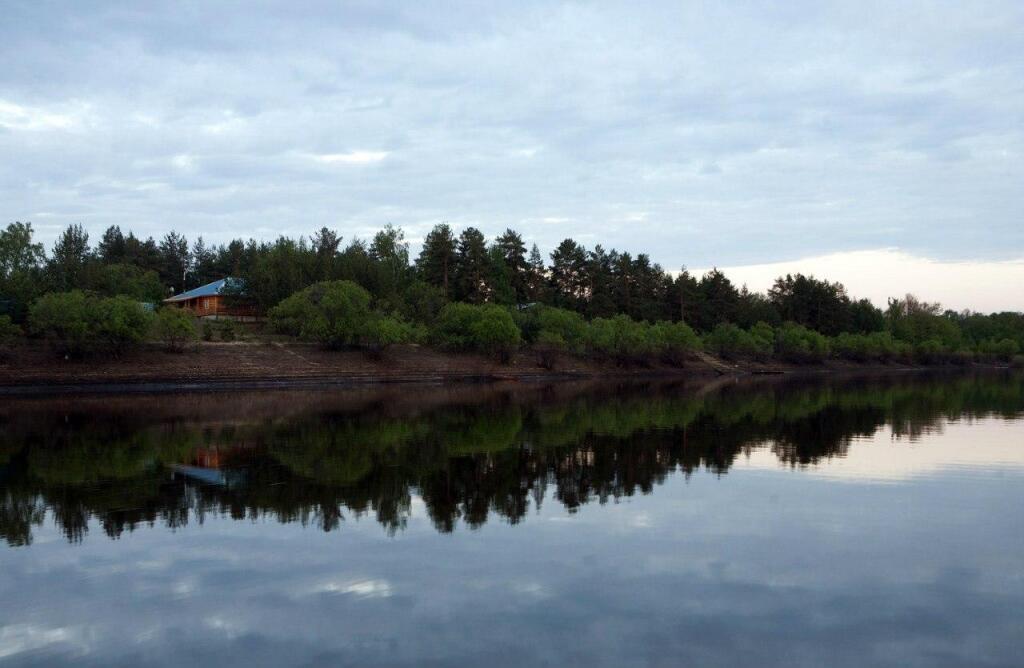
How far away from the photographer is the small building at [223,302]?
83188 millimetres

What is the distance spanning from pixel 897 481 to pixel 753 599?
35.9 feet

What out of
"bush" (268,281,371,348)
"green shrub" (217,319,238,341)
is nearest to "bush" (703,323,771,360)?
"bush" (268,281,371,348)

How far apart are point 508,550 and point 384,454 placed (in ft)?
36.6

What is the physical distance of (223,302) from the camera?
84.5 metres

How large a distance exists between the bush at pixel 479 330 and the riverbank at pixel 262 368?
1.29 meters

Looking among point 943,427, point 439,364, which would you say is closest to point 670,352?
point 439,364

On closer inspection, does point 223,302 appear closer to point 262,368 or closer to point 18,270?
point 18,270

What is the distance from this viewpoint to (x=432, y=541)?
525 inches

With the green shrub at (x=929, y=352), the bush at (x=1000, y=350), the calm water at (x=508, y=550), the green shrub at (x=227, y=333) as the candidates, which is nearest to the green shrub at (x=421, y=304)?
the green shrub at (x=227, y=333)

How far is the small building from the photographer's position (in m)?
83.2

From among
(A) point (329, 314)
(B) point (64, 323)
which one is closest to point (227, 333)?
(A) point (329, 314)

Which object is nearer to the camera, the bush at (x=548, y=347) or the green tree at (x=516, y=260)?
the bush at (x=548, y=347)

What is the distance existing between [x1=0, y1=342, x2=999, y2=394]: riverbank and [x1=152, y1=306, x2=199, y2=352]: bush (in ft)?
2.76

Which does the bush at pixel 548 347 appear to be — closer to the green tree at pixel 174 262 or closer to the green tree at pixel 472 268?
the green tree at pixel 472 268
